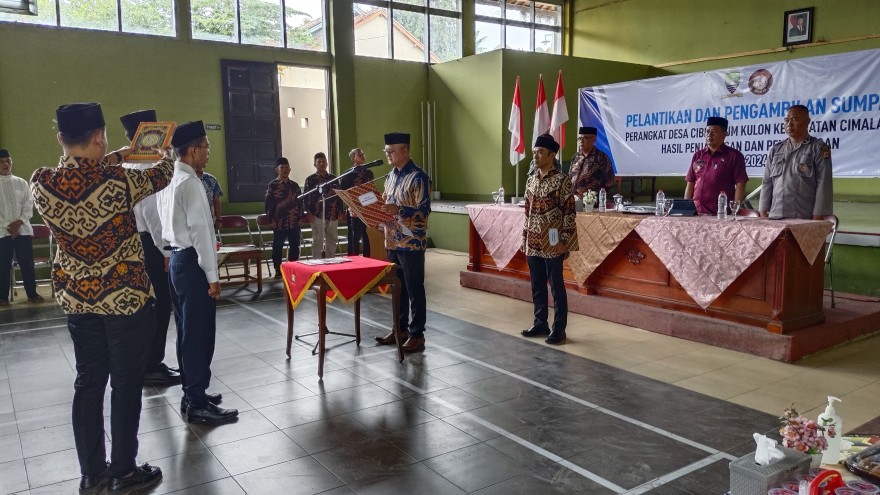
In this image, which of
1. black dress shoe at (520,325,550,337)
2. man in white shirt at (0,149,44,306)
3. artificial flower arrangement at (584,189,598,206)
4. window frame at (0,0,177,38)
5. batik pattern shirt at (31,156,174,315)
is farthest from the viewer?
window frame at (0,0,177,38)

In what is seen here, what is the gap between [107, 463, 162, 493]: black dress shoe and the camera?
2562mm

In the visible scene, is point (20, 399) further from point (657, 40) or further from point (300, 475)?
point (657, 40)

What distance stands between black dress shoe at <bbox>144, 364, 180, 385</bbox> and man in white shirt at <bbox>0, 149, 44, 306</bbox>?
3623 millimetres

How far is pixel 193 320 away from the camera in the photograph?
10.5ft

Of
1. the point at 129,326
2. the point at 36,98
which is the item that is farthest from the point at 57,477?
the point at 36,98

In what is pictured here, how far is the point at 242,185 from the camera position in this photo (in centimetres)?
993

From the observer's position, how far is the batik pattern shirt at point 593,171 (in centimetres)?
593

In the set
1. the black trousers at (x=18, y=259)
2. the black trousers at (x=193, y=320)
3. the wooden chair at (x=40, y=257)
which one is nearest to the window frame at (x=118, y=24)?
the wooden chair at (x=40, y=257)

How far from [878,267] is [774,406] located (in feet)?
9.99

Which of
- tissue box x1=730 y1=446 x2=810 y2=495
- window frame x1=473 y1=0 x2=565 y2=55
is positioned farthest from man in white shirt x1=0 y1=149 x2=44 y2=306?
window frame x1=473 y1=0 x2=565 y2=55

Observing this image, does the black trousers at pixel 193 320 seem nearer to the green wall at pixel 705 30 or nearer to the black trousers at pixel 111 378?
the black trousers at pixel 111 378

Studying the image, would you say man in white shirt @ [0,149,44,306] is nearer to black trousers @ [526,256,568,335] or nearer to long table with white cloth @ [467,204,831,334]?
black trousers @ [526,256,568,335]

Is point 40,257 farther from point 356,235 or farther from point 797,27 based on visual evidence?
point 797,27

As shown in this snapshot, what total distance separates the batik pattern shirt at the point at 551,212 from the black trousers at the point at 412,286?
906 mm
